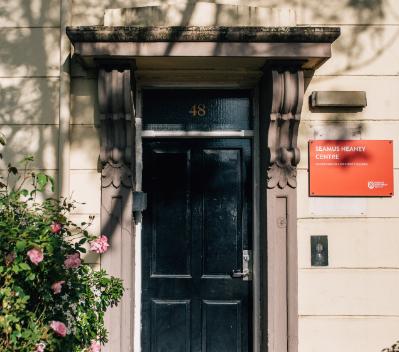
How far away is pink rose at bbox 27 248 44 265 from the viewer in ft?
9.36

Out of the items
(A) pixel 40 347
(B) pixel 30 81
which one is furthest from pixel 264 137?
(A) pixel 40 347

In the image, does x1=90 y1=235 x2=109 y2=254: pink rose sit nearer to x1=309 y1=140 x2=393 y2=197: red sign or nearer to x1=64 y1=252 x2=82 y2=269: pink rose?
x1=64 y1=252 x2=82 y2=269: pink rose

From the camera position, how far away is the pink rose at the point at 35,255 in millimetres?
2852

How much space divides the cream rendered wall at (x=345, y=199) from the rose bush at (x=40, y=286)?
A: 848mm

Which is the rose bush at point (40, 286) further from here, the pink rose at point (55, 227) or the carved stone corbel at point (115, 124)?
the carved stone corbel at point (115, 124)

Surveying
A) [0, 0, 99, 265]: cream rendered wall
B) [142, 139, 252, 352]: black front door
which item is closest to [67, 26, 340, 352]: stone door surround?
[142, 139, 252, 352]: black front door

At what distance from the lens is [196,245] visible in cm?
432

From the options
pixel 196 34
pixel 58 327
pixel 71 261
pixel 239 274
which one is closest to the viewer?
pixel 58 327

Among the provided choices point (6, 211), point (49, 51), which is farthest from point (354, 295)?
point (49, 51)

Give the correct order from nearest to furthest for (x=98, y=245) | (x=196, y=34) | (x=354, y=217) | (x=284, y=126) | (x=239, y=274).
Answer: (x=98, y=245)
(x=196, y=34)
(x=284, y=126)
(x=354, y=217)
(x=239, y=274)

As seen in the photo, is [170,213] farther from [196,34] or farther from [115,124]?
[196,34]

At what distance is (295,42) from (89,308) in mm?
2343

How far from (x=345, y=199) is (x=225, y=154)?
103 centimetres

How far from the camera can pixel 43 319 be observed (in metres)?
3.05
